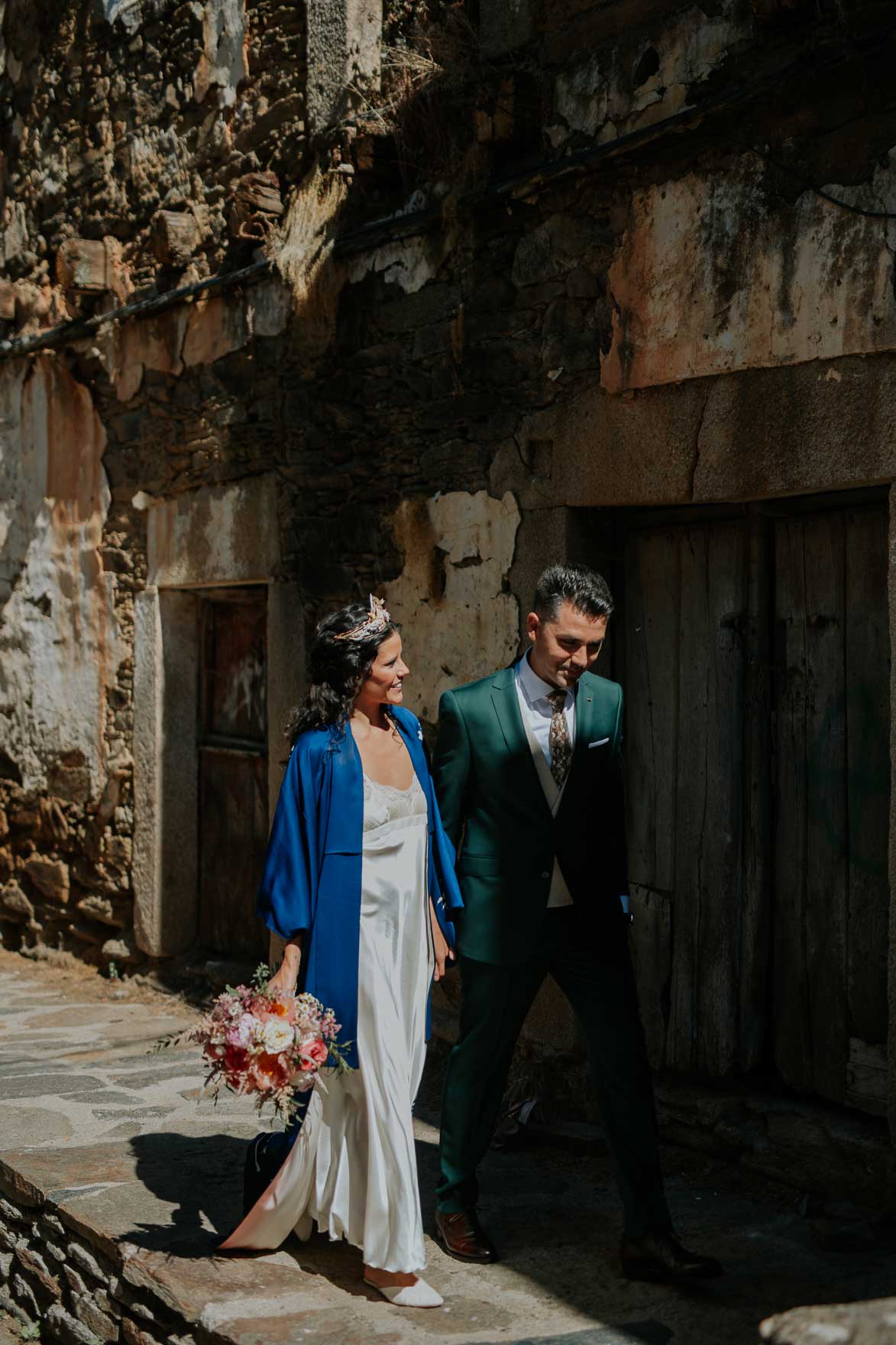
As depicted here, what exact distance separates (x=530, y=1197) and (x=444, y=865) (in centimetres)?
113

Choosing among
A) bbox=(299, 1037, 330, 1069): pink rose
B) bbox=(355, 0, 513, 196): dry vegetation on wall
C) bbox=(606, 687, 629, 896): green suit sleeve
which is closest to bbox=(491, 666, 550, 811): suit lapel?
bbox=(606, 687, 629, 896): green suit sleeve

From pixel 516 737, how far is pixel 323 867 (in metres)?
0.59

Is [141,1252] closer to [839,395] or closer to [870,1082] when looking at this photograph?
[870,1082]

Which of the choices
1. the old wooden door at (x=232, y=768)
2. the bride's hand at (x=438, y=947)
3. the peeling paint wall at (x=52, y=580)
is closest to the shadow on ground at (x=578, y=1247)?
the bride's hand at (x=438, y=947)

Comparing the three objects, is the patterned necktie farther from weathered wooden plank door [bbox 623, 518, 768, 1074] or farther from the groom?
weathered wooden plank door [bbox 623, 518, 768, 1074]

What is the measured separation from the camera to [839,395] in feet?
13.0

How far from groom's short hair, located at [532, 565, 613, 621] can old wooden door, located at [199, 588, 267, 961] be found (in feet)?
10.3

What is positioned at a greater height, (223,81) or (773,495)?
(223,81)

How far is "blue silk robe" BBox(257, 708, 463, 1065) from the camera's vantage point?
3.50 m

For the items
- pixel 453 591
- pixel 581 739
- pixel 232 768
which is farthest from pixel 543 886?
pixel 232 768

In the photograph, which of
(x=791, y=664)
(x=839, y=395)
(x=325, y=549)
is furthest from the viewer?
(x=325, y=549)

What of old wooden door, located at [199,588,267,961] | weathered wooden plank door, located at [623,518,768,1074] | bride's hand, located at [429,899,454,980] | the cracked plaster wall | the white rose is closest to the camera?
the white rose

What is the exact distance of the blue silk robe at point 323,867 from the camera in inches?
138

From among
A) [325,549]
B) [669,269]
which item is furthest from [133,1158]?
[669,269]
